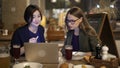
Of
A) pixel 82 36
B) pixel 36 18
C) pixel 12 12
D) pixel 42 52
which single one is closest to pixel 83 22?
pixel 82 36

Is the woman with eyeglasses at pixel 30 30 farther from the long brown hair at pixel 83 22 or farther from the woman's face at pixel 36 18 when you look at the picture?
the long brown hair at pixel 83 22

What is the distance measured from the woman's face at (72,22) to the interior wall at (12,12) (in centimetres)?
490

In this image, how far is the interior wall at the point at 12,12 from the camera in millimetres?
7035

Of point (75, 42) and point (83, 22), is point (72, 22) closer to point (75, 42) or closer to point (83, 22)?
point (83, 22)

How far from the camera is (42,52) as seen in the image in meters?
1.77

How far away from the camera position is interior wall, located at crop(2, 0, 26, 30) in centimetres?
704

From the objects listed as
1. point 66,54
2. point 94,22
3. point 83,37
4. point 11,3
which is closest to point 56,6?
point 11,3

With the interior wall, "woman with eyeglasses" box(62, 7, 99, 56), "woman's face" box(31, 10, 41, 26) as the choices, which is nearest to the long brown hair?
"woman with eyeglasses" box(62, 7, 99, 56)

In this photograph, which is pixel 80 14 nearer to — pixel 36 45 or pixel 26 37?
pixel 26 37

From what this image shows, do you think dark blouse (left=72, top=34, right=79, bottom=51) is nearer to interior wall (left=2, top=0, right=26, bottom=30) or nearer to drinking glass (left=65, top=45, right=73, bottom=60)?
drinking glass (left=65, top=45, right=73, bottom=60)

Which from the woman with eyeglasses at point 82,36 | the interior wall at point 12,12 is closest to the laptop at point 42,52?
the woman with eyeglasses at point 82,36

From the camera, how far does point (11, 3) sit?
7066 mm

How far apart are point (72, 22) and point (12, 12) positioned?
5.11 metres

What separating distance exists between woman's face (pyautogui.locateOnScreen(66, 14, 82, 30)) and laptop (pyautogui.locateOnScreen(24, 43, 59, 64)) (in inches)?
22.7
